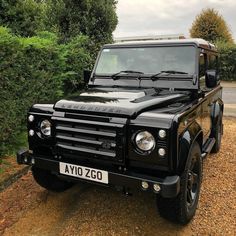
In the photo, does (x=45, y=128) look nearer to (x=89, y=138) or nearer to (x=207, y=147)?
(x=89, y=138)

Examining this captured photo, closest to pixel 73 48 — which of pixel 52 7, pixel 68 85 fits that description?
pixel 68 85

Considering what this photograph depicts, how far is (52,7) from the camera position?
9539 mm

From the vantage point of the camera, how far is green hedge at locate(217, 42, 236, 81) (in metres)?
22.2

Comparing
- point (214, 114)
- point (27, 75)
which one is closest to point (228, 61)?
point (214, 114)

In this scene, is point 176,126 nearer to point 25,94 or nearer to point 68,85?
point 25,94

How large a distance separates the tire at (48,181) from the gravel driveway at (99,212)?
89 millimetres

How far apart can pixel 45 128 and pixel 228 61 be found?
21158mm

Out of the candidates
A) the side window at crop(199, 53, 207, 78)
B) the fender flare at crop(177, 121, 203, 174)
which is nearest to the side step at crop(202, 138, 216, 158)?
the fender flare at crop(177, 121, 203, 174)

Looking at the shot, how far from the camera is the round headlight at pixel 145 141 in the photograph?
9.90ft

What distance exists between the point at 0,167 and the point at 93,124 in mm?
2671

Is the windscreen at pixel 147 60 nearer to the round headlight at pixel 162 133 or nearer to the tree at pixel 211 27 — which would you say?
the round headlight at pixel 162 133

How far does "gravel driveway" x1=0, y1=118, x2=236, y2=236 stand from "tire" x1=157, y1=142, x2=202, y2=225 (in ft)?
0.71

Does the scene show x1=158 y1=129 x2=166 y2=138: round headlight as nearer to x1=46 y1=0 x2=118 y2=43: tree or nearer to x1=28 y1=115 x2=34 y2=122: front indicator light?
x1=28 y1=115 x2=34 y2=122: front indicator light

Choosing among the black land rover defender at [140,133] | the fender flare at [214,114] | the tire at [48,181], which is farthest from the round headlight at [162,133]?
the fender flare at [214,114]
